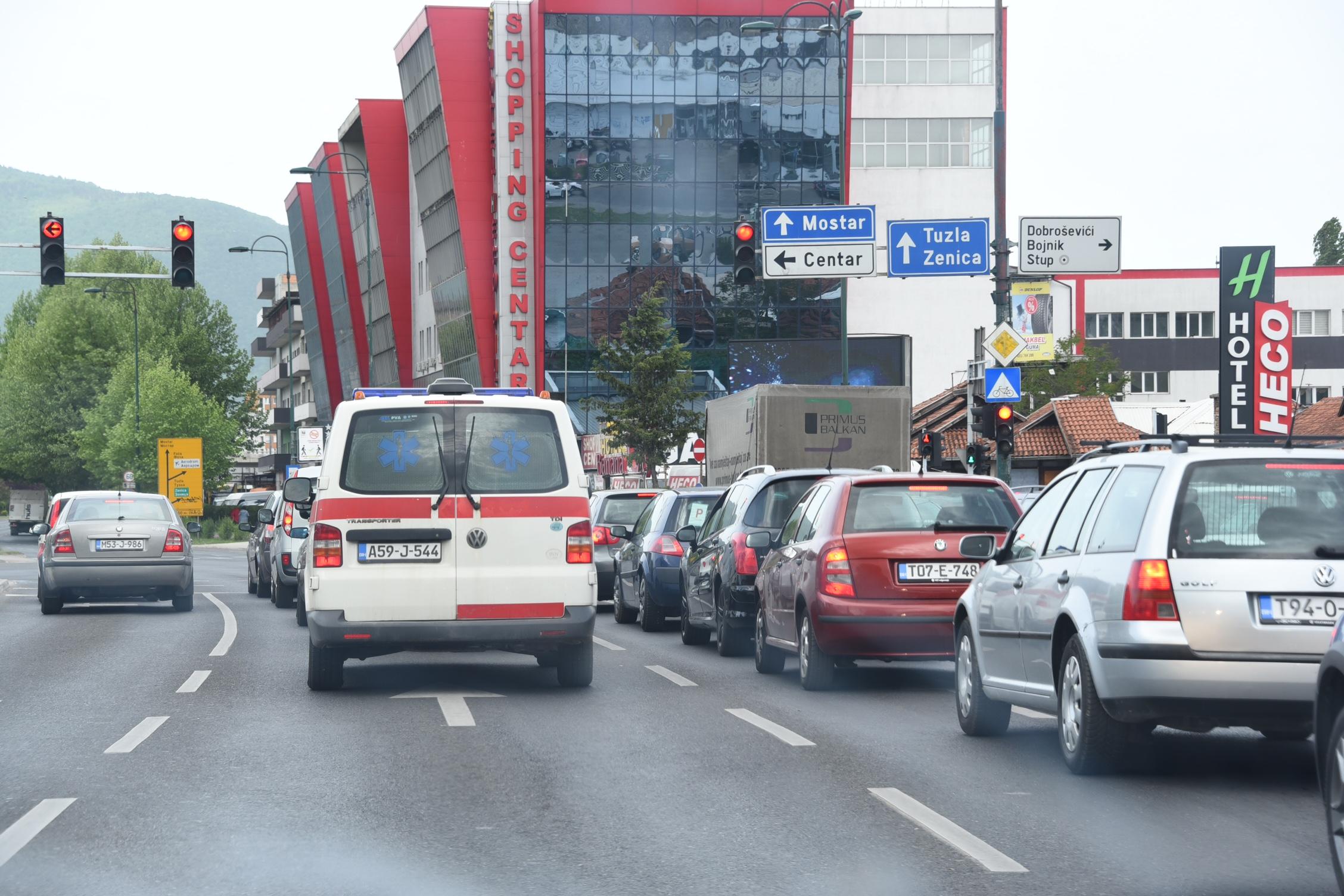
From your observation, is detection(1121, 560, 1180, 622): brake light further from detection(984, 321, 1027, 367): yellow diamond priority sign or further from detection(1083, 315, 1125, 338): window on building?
detection(1083, 315, 1125, 338): window on building

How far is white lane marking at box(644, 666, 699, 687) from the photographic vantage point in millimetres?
13961

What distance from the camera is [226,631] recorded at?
20.9 m

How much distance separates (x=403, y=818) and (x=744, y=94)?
2733 inches

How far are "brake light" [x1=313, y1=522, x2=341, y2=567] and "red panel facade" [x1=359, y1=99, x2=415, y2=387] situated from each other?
250 feet

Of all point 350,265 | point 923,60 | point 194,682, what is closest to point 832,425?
point 194,682

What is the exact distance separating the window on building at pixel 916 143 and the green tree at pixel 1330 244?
36.9 m

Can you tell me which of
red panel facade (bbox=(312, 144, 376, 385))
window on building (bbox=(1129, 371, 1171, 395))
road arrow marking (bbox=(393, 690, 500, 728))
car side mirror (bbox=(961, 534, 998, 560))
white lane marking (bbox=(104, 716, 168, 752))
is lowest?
road arrow marking (bbox=(393, 690, 500, 728))

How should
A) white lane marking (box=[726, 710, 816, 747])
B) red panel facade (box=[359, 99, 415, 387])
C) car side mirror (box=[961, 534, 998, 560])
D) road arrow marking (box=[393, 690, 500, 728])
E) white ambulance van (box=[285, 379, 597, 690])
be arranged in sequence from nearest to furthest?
white lane marking (box=[726, 710, 816, 747]), car side mirror (box=[961, 534, 998, 560]), road arrow marking (box=[393, 690, 500, 728]), white ambulance van (box=[285, 379, 597, 690]), red panel facade (box=[359, 99, 415, 387])

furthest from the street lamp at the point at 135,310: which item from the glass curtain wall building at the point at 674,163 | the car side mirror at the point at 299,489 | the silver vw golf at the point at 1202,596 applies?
the silver vw golf at the point at 1202,596

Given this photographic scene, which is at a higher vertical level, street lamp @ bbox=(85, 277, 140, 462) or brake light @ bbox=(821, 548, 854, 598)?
street lamp @ bbox=(85, 277, 140, 462)

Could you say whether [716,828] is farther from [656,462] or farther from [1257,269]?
[656,462]

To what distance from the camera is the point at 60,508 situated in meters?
25.2

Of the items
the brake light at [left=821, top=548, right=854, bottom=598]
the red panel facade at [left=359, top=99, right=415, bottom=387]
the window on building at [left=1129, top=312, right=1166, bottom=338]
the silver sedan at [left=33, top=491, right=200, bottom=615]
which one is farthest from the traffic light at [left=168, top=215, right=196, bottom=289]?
the window on building at [left=1129, top=312, right=1166, bottom=338]

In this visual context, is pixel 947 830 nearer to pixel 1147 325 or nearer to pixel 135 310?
pixel 135 310
